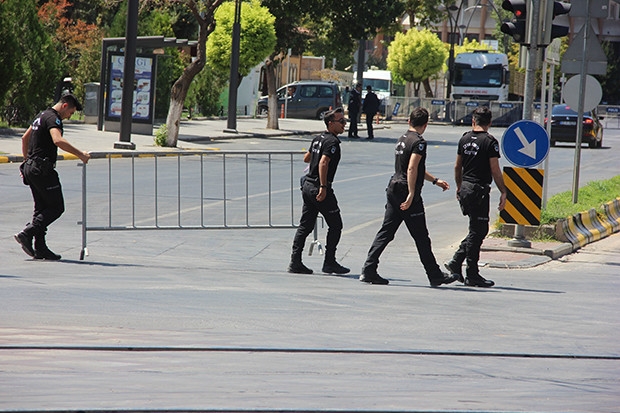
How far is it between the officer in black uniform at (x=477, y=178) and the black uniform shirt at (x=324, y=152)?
118 centimetres

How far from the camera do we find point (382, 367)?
6246 millimetres

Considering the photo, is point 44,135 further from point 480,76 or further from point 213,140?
point 480,76

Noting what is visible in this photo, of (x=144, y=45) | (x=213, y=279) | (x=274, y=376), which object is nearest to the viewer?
(x=274, y=376)

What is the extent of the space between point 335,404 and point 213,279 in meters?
4.77

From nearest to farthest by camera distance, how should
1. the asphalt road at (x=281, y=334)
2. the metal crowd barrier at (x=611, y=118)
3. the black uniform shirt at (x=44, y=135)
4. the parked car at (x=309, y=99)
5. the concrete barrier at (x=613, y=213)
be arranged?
the asphalt road at (x=281, y=334) → the black uniform shirt at (x=44, y=135) → the concrete barrier at (x=613, y=213) → the parked car at (x=309, y=99) → the metal crowd barrier at (x=611, y=118)

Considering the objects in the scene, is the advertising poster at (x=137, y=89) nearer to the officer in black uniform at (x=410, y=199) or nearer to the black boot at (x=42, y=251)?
the black boot at (x=42, y=251)

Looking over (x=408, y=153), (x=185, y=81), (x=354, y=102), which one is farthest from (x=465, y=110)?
(x=408, y=153)

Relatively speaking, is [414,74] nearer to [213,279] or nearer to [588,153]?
[588,153]

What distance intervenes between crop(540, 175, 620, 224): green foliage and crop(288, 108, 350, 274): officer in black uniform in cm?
465

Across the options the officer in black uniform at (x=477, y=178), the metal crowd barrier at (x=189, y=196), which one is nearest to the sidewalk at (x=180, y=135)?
the metal crowd barrier at (x=189, y=196)

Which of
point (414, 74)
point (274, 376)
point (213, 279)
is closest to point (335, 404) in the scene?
point (274, 376)

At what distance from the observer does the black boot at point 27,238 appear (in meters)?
10.3

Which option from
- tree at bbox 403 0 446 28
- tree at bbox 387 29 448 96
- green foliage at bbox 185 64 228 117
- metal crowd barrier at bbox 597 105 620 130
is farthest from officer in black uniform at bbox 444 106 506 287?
tree at bbox 387 29 448 96

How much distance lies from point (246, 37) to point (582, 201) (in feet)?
75.4
